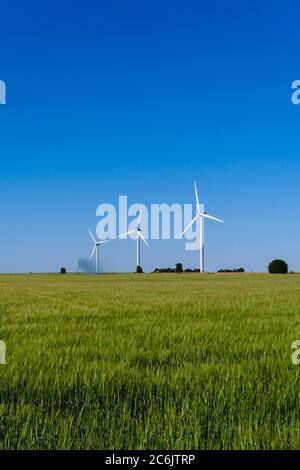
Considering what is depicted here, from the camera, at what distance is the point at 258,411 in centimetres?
476

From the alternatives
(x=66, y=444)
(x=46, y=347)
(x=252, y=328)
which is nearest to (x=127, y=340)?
(x=46, y=347)

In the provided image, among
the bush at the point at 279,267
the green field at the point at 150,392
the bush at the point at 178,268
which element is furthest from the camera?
the bush at the point at 178,268

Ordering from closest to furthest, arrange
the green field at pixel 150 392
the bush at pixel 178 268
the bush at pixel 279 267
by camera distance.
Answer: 1. the green field at pixel 150 392
2. the bush at pixel 279 267
3. the bush at pixel 178 268

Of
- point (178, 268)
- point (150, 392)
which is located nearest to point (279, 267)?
point (178, 268)

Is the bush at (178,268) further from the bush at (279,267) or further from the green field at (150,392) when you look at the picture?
the green field at (150,392)

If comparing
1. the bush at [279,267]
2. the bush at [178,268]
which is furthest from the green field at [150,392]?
the bush at [178,268]

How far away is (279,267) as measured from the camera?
116 m

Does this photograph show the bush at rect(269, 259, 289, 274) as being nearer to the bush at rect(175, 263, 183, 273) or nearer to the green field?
the bush at rect(175, 263, 183, 273)

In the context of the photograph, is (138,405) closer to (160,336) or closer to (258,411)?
(258,411)

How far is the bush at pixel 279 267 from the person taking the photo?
11569cm

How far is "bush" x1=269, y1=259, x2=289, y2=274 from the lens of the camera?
380 feet

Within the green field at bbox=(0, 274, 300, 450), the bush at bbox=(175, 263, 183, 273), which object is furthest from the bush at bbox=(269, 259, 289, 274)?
the green field at bbox=(0, 274, 300, 450)

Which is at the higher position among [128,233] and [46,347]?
[128,233]
